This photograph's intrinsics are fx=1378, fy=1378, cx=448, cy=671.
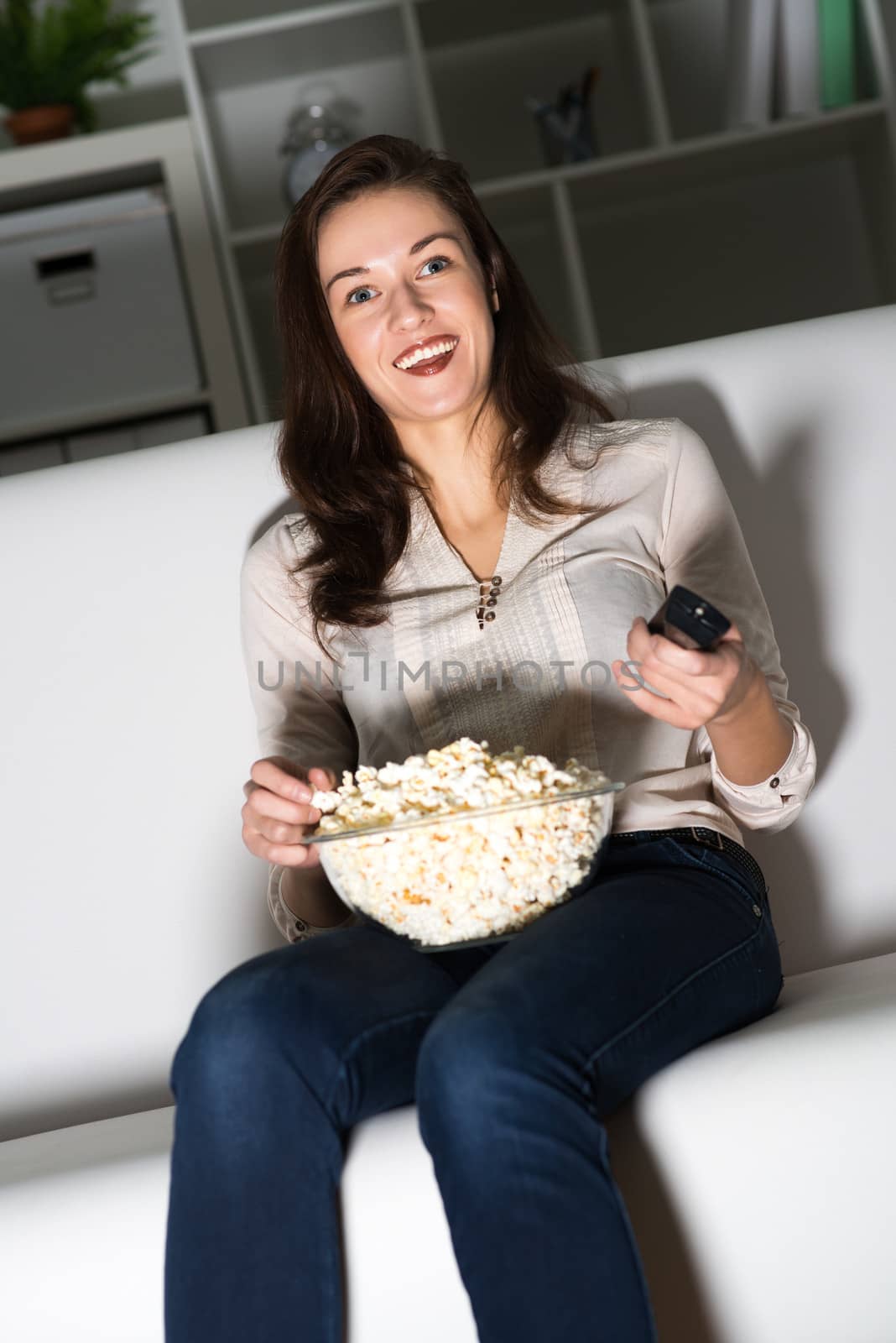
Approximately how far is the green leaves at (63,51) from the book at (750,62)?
3.69 ft

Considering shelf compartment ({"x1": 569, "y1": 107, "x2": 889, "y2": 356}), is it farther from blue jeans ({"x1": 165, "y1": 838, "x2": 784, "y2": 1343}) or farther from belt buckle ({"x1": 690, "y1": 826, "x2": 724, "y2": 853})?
blue jeans ({"x1": 165, "y1": 838, "x2": 784, "y2": 1343})

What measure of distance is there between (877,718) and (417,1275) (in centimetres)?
75

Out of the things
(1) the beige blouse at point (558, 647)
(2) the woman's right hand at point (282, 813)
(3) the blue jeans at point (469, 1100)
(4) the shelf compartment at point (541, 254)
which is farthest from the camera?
(4) the shelf compartment at point (541, 254)

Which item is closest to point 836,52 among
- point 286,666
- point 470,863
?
point 286,666

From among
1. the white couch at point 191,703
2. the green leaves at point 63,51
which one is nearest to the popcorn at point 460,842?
the white couch at point 191,703

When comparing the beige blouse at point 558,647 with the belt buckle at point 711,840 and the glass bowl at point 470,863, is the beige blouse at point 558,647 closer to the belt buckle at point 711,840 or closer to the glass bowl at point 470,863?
the belt buckle at point 711,840

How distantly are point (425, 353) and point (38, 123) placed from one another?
165 cm

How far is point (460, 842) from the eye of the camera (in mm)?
924

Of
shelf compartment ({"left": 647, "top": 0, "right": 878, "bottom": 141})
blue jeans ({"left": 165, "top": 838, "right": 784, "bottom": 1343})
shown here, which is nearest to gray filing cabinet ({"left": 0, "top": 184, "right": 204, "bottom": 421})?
shelf compartment ({"left": 647, "top": 0, "right": 878, "bottom": 141})

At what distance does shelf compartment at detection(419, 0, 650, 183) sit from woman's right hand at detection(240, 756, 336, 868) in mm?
2069

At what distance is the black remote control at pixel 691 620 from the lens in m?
0.94

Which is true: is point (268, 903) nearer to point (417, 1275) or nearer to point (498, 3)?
point (417, 1275)

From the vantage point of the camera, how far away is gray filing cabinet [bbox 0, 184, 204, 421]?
257cm

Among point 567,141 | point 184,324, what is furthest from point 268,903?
point 567,141
